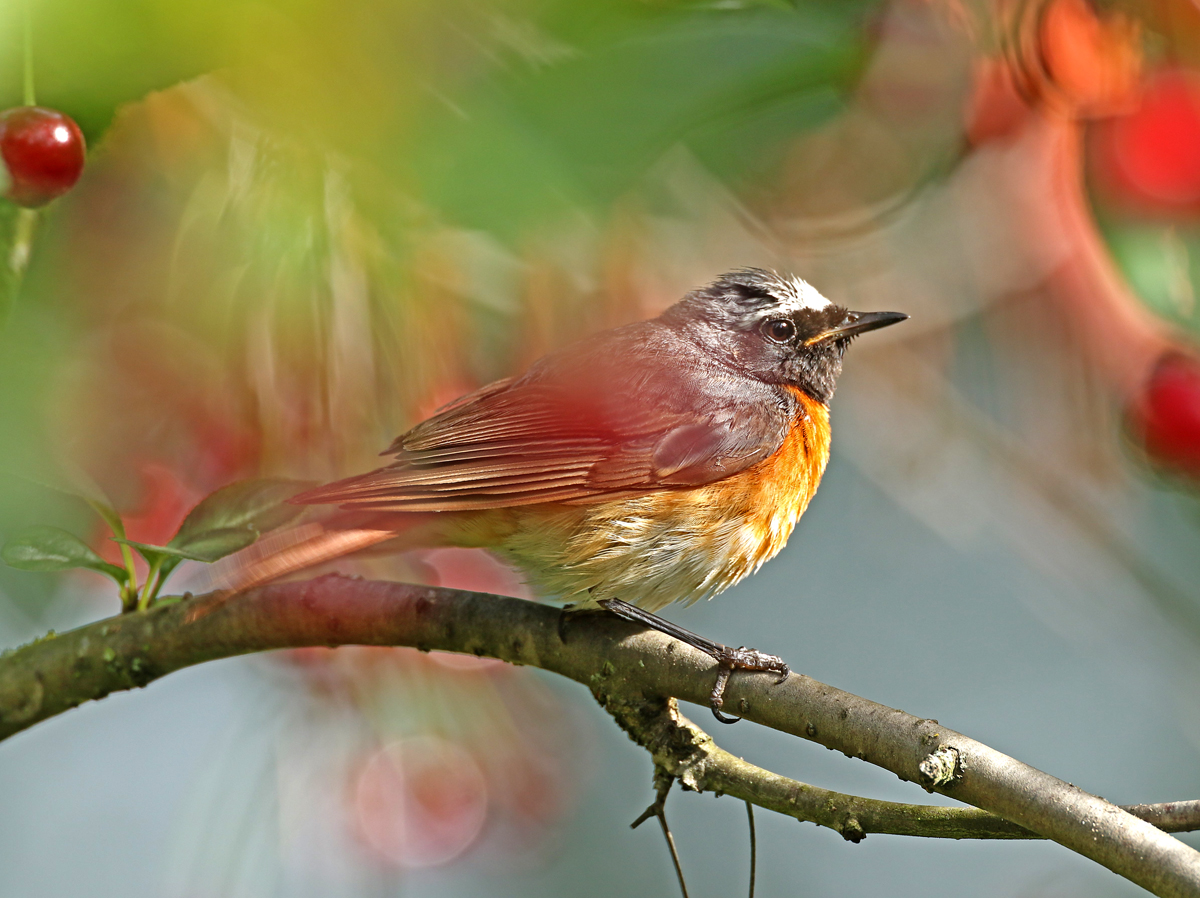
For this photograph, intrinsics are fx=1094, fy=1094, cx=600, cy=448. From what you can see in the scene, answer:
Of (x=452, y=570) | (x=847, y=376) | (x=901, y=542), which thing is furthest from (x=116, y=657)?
(x=901, y=542)

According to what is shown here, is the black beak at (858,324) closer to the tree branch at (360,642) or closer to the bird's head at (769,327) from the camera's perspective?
the bird's head at (769,327)

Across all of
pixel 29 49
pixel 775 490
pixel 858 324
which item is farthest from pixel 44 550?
pixel 858 324

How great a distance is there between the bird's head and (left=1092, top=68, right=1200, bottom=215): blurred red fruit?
47.1 inches

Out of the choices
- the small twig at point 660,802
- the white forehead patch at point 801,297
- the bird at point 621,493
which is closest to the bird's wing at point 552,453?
the bird at point 621,493

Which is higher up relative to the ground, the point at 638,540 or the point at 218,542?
the point at 638,540

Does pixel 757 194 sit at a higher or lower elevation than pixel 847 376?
lower

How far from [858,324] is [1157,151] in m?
1.13

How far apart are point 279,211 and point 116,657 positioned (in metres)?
1.76

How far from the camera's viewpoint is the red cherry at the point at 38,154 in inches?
39.8

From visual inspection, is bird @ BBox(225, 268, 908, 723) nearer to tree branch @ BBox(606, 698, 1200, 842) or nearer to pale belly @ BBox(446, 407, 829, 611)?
pale belly @ BBox(446, 407, 829, 611)

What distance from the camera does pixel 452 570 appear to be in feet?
9.78

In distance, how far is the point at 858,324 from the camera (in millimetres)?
3162

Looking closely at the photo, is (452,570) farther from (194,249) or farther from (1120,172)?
(194,249)

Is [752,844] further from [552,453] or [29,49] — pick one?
[29,49]
